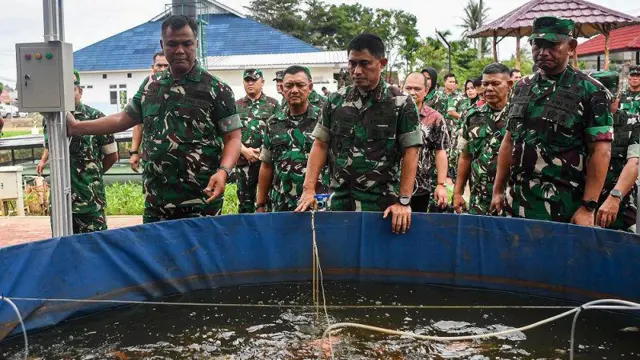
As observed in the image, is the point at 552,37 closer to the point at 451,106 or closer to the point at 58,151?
the point at 58,151

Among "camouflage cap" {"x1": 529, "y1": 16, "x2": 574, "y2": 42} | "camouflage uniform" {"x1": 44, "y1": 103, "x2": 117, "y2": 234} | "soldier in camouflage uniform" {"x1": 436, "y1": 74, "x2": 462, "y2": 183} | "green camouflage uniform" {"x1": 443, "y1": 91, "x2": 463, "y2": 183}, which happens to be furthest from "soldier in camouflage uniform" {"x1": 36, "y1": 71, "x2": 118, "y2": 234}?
"soldier in camouflage uniform" {"x1": 436, "y1": 74, "x2": 462, "y2": 183}

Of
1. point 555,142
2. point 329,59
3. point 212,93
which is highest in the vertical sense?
point 329,59

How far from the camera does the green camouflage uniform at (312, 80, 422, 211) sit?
4027mm

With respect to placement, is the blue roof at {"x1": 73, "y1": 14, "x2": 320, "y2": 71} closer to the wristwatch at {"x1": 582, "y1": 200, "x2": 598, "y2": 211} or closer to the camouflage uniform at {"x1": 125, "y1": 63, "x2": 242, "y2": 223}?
the camouflage uniform at {"x1": 125, "y1": 63, "x2": 242, "y2": 223}

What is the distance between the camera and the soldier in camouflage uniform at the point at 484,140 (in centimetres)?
521

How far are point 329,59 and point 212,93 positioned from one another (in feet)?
87.6


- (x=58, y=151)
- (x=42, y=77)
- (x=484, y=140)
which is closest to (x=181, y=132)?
(x=58, y=151)

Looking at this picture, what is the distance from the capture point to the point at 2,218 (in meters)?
8.88

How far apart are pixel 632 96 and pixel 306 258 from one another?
393 centimetres

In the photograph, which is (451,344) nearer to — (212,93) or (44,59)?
(212,93)

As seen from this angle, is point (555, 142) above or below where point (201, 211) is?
above

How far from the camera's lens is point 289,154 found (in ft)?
17.1

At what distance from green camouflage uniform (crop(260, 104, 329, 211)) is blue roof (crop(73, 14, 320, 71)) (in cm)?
3027

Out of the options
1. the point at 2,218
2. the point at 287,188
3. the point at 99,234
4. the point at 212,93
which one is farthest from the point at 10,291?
the point at 2,218
